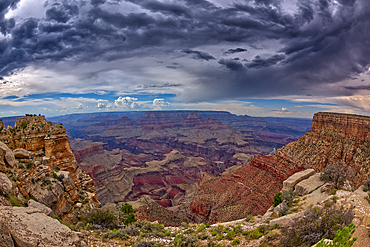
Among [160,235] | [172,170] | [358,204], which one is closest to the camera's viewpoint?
[358,204]

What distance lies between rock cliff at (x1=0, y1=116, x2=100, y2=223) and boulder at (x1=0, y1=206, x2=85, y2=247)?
2.36m

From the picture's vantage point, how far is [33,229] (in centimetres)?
779

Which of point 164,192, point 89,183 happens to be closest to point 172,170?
point 164,192

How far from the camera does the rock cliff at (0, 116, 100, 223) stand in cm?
1205

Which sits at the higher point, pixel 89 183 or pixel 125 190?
pixel 89 183

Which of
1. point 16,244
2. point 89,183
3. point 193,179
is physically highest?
point 16,244

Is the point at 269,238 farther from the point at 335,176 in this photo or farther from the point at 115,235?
the point at 335,176

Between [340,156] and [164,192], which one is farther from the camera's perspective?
[164,192]

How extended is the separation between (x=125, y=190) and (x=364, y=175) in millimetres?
88153

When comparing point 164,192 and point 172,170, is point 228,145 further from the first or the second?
point 164,192

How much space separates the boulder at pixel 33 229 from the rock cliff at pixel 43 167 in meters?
2.36

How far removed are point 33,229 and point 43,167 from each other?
9.51m

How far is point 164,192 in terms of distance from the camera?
91438 millimetres

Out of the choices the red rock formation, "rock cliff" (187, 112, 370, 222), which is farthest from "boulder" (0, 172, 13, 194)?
"rock cliff" (187, 112, 370, 222)
